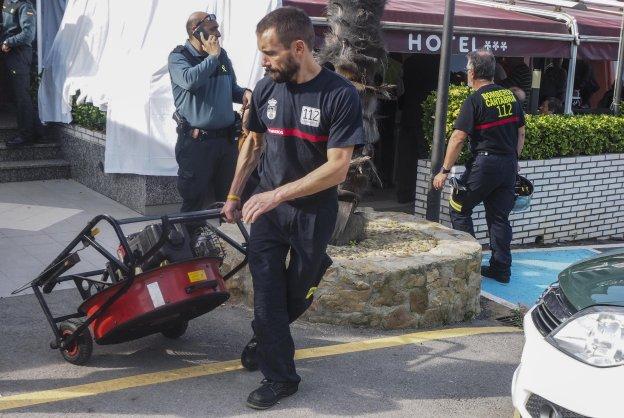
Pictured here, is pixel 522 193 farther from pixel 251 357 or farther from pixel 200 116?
pixel 251 357

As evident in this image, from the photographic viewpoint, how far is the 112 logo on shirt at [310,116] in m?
3.97

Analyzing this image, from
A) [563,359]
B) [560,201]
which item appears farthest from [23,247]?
[560,201]

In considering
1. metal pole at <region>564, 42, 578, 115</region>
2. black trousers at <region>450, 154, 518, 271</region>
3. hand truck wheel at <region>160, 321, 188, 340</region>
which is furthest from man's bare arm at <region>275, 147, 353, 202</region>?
metal pole at <region>564, 42, 578, 115</region>

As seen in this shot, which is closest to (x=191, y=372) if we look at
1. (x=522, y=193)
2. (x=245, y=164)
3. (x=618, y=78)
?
(x=245, y=164)

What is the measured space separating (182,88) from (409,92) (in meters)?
4.06

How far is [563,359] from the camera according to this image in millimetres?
3326

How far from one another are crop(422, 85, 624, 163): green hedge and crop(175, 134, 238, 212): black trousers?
2343 millimetres

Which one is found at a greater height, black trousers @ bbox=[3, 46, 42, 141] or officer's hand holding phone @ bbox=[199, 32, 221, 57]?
officer's hand holding phone @ bbox=[199, 32, 221, 57]

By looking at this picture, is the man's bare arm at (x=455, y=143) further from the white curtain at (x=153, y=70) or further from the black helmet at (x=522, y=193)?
the white curtain at (x=153, y=70)

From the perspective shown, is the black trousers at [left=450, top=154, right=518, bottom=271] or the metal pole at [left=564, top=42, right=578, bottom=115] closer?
the black trousers at [left=450, top=154, right=518, bottom=271]

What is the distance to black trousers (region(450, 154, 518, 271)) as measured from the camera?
6.69m

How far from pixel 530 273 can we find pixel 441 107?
1.84 meters

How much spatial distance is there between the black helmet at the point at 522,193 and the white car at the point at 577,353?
135 inches

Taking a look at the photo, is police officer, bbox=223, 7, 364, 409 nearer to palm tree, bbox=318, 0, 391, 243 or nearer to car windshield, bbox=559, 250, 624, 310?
car windshield, bbox=559, 250, 624, 310
